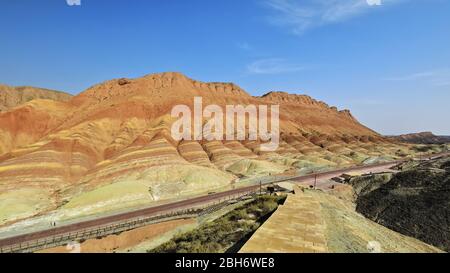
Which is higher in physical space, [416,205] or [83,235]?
[416,205]

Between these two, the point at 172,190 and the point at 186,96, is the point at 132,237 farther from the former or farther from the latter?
the point at 186,96

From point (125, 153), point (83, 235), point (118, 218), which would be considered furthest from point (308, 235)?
point (125, 153)

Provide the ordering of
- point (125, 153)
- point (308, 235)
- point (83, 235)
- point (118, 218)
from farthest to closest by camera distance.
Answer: point (125, 153)
point (118, 218)
point (83, 235)
point (308, 235)

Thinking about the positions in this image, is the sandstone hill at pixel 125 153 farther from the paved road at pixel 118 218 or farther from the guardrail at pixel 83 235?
the guardrail at pixel 83 235

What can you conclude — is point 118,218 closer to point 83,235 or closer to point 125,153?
point 83,235

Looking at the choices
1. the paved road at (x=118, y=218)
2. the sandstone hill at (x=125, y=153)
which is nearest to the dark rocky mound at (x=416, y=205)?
the paved road at (x=118, y=218)
